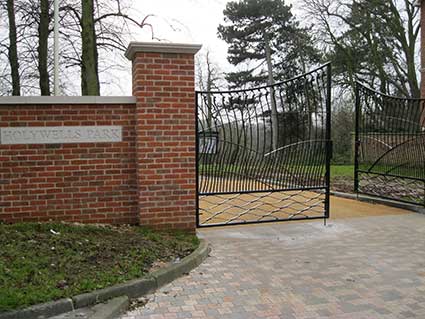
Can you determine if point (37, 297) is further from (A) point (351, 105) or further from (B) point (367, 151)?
(A) point (351, 105)

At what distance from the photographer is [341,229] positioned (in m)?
6.59

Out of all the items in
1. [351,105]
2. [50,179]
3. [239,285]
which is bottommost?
[239,285]

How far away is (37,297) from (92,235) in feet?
5.45

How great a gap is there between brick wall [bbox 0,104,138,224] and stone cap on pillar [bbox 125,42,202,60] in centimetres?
73

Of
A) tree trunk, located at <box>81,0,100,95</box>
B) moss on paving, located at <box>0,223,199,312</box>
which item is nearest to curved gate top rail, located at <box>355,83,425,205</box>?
moss on paving, located at <box>0,223,199,312</box>

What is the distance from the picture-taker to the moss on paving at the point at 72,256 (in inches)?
141

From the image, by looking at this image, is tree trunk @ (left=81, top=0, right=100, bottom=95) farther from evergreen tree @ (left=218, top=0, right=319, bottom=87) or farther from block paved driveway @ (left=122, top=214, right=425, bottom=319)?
evergreen tree @ (left=218, top=0, right=319, bottom=87)

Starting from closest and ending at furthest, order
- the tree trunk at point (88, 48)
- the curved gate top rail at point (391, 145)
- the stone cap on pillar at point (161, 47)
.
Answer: the stone cap on pillar at point (161, 47)
the curved gate top rail at point (391, 145)
the tree trunk at point (88, 48)

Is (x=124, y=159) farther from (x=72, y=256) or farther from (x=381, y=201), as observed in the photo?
(x=381, y=201)

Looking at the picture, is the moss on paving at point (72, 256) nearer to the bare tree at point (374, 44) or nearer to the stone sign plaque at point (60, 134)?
the stone sign plaque at point (60, 134)

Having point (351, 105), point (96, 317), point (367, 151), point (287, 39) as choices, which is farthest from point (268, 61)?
point (96, 317)

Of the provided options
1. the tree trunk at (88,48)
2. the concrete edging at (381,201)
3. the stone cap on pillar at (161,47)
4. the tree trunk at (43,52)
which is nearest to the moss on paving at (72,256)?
the stone cap on pillar at (161,47)

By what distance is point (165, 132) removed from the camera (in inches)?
219

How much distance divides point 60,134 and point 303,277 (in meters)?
3.38
